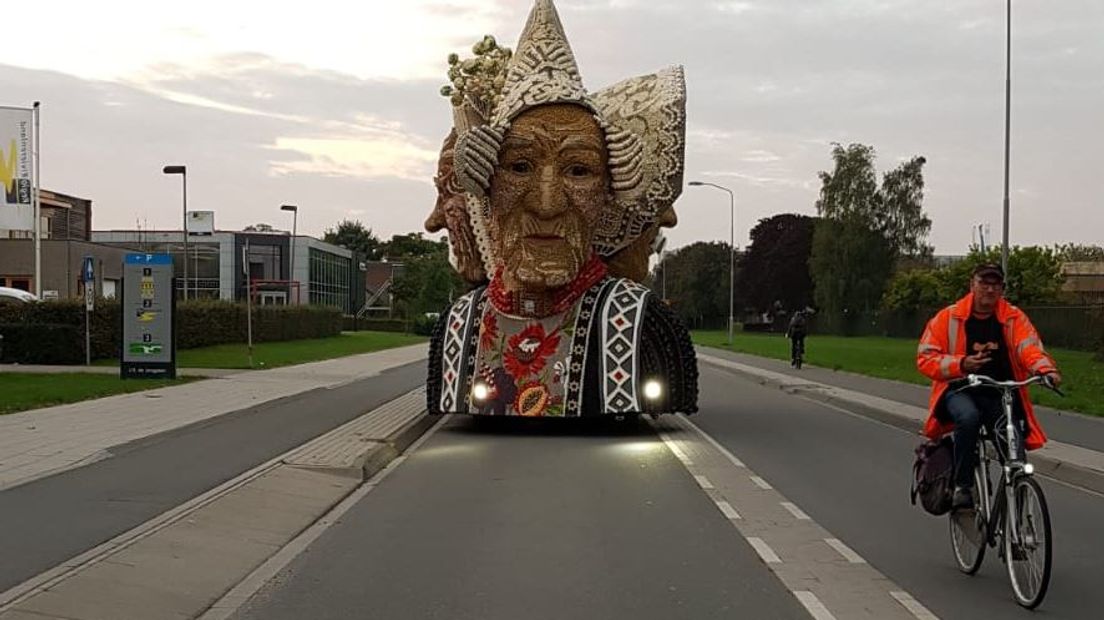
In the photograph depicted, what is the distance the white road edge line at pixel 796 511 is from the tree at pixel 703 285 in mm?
110263

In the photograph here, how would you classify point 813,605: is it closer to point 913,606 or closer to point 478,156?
point 913,606

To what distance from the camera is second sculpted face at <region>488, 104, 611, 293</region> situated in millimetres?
18750

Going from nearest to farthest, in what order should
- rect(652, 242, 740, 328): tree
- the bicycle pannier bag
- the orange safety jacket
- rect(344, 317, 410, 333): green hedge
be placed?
1. the orange safety jacket
2. the bicycle pannier bag
3. rect(344, 317, 410, 333): green hedge
4. rect(652, 242, 740, 328): tree

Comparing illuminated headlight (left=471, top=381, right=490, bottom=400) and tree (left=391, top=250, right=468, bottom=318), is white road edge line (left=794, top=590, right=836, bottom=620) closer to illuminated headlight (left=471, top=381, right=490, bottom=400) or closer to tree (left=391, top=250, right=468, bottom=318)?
illuminated headlight (left=471, top=381, right=490, bottom=400)

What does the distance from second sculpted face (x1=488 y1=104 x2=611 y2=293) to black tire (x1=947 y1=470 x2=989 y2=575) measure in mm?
10770

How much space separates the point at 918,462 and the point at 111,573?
5.50 metres

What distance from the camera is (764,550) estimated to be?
9.12m

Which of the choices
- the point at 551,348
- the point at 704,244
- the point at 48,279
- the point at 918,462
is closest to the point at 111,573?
the point at 918,462

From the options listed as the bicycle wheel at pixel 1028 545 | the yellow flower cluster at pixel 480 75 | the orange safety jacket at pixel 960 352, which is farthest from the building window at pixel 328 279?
the bicycle wheel at pixel 1028 545

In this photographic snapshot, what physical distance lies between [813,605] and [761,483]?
5747 mm

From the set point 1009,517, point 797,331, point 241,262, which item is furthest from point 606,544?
point 241,262

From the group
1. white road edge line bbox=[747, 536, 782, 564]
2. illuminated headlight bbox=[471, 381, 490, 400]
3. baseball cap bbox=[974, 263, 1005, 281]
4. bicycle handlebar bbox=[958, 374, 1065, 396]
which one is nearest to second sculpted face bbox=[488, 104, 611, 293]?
illuminated headlight bbox=[471, 381, 490, 400]

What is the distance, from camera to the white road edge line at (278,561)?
287 inches

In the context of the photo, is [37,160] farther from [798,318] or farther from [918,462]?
[918,462]
